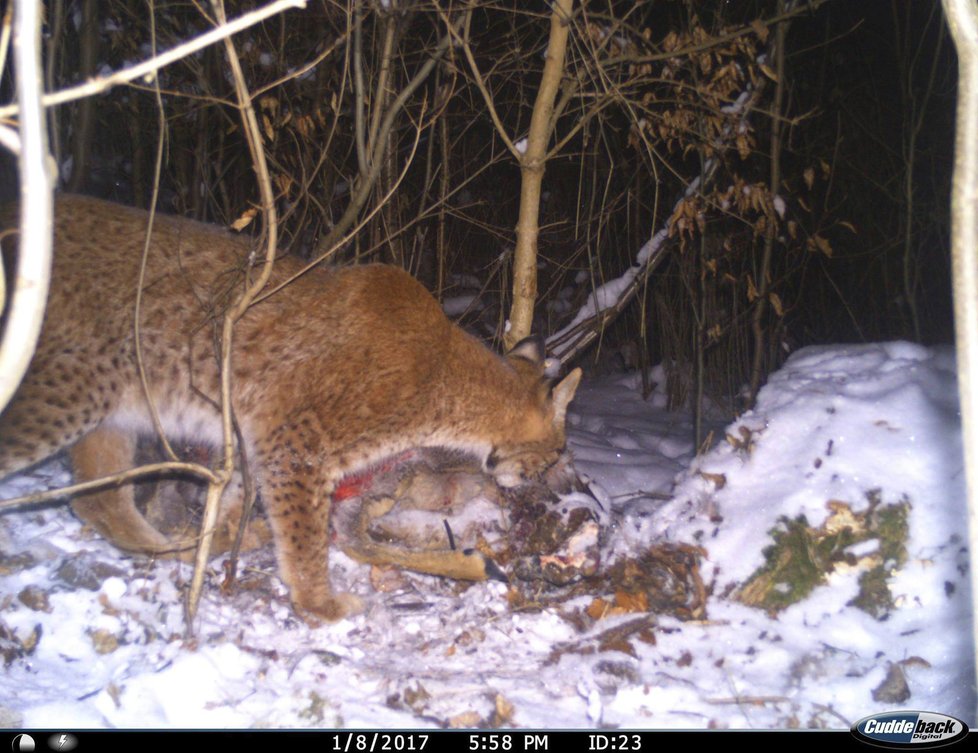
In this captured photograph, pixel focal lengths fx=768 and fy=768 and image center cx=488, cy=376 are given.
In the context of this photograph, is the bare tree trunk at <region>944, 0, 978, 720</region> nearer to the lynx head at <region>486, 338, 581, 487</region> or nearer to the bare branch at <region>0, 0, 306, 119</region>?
the bare branch at <region>0, 0, 306, 119</region>

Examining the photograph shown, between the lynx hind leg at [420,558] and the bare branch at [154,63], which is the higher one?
the bare branch at [154,63]

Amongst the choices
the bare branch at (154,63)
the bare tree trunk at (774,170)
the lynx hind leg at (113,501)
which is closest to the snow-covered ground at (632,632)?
the lynx hind leg at (113,501)

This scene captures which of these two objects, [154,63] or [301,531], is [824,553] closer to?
[301,531]

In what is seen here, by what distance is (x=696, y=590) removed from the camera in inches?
139

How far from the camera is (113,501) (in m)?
4.25

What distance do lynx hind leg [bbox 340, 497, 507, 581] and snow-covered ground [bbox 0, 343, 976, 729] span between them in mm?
71

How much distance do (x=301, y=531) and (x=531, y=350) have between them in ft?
5.84

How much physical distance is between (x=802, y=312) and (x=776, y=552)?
7.25 m

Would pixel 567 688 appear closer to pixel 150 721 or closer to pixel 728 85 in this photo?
pixel 150 721

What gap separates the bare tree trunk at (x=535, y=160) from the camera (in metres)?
4.32

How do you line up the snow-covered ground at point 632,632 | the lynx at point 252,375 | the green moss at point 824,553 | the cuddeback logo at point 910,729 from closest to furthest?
the cuddeback logo at point 910,729, the snow-covered ground at point 632,632, the green moss at point 824,553, the lynx at point 252,375

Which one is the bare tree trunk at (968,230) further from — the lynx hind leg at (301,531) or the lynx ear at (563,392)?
the lynx ear at (563,392)

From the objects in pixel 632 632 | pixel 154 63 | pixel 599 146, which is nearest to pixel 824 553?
pixel 632 632

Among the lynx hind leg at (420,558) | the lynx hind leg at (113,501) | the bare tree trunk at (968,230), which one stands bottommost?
the lynx hind leg at (420,558)
